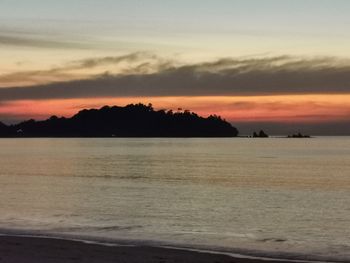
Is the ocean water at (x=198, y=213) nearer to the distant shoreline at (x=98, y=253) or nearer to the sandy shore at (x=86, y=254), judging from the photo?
the distant shoreline at (x=98, y=253)

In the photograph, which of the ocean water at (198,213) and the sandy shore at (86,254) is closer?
the sandy shore at (86,254)

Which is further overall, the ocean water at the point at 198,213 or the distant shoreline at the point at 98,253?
the ocean water at the point at 198,213

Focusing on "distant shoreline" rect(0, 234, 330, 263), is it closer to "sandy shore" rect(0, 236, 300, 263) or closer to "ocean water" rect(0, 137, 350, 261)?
"sandy shore" rect(0, 236, 300, 263)

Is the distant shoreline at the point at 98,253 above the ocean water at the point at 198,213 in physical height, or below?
above

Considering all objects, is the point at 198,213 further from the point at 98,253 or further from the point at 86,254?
the point at 86,254

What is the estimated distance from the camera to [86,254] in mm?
17172

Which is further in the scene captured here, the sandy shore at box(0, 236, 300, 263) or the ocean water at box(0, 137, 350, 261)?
the ocean water at box(0, 137, 350, 261)

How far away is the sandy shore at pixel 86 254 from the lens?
1620 centimetres

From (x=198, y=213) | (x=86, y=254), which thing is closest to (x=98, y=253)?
(x=86, y=254)

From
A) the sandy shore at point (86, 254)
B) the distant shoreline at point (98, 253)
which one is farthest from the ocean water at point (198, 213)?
the sandy shore at point (86, 254)

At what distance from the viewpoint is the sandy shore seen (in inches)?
638

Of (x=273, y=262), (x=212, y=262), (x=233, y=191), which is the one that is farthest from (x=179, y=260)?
(x=233, y=191)

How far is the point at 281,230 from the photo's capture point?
2628 cm

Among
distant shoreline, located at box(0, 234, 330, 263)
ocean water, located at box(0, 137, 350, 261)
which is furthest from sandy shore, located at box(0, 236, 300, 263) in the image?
ocean water, located at box(0, 137, 350, 261)
